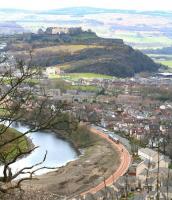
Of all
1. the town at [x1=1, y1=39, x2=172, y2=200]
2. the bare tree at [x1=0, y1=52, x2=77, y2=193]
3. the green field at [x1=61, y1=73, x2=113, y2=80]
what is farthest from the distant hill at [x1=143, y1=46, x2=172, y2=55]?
the bare tree at [x1=0, y1=52, x2=77, y2=193]

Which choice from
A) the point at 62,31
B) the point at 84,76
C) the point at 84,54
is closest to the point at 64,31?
the point at 62,31

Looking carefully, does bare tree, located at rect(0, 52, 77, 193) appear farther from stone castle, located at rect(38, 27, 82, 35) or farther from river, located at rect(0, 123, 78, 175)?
stone castle, located at rect(38, 27, 82, 35)

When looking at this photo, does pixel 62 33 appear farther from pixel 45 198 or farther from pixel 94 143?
pixel 45 198

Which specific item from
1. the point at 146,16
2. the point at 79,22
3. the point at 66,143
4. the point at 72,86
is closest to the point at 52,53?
the point at 72,86

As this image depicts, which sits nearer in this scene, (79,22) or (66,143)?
(66,143)

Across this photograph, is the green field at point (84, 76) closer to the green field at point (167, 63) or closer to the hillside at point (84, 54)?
the hillside at point (84, 54)
